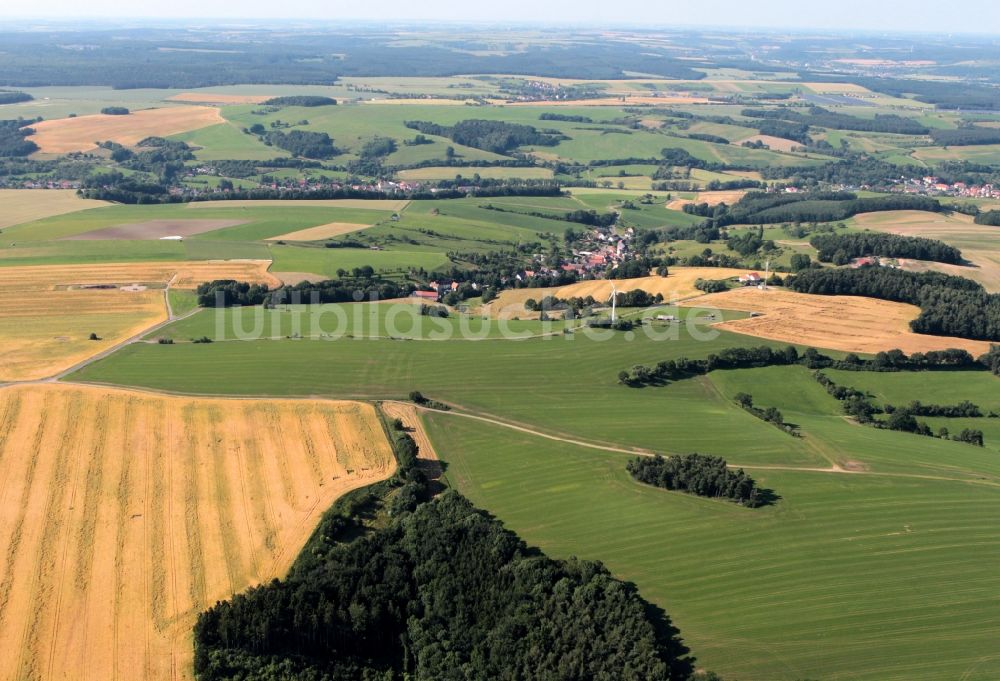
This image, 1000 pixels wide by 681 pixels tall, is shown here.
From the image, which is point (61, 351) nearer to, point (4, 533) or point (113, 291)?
point (113, 291)

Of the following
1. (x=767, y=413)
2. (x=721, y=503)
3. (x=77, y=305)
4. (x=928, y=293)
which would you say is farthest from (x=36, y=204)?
(x=928, y=293)

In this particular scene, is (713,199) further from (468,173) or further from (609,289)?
(609,289)

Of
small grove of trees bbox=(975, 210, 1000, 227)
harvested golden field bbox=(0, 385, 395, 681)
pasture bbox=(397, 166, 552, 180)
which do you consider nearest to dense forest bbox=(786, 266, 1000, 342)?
small grove of trees bbox=(975, 210, 1000, 227)

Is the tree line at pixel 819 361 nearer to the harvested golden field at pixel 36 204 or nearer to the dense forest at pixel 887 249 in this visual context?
the dense forest at pixel 887 249

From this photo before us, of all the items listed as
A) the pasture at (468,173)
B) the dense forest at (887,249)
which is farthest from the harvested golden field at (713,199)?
the dense forest at (887,249)

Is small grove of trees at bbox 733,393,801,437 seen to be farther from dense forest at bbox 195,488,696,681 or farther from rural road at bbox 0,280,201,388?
rural road at bbox 0,280,201,388

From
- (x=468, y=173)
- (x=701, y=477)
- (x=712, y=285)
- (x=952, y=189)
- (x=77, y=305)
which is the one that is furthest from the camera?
(x=468, y=173)
